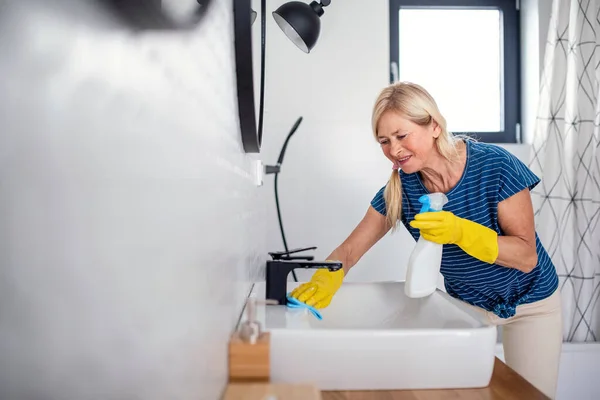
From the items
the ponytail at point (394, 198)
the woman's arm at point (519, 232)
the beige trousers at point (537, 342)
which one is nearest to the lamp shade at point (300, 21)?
the ponytail at point (394, 198)

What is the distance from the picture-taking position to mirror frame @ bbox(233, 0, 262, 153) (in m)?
0.72

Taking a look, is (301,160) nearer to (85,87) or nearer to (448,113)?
(448,113)

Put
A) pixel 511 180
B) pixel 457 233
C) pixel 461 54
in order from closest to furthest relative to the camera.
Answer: pixel 457 233 → pixel 511 180 → pixel 461 54

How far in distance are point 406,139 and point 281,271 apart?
0.50 m

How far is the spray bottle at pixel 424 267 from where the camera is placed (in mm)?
1096

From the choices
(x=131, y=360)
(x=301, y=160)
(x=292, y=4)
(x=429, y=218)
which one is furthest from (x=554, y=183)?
(x=131, y=360)

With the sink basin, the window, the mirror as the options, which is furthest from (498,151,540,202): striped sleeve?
the window

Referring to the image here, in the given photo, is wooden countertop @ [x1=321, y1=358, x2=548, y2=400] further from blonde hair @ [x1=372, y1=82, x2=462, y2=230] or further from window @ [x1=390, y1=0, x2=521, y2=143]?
window @ [x1=390, y1=0, x2=521, y2=143]

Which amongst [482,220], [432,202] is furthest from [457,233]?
[482,220]

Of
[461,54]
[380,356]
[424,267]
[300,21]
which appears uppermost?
[461,54]

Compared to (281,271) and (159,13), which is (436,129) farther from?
(159,13)

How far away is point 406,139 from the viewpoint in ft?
4.33

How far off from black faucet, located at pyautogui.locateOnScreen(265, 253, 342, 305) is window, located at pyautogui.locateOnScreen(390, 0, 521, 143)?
174 centimetres

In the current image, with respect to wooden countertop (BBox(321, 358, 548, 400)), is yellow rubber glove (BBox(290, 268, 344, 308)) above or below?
above
